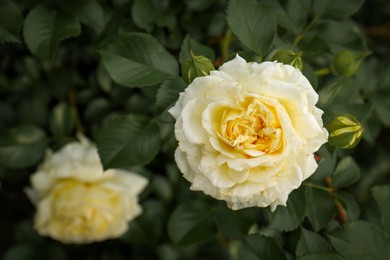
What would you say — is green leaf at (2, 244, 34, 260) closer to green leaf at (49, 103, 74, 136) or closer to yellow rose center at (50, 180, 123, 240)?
yellow rose center at (50, 180, 123, 240)

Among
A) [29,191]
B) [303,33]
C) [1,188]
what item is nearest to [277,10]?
[303,33]

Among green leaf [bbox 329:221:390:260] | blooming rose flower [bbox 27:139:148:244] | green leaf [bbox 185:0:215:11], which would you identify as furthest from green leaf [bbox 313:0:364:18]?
blooming rose flower [bbox 27:139:148:244]

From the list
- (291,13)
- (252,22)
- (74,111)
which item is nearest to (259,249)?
(252,22)

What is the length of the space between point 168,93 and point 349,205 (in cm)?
42

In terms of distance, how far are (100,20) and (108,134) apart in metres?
0.24

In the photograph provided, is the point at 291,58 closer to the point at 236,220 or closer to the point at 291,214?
the point at 291,214

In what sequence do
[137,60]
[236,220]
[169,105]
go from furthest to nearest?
1. [236,220]
2. [137,60]
3. [169,105]

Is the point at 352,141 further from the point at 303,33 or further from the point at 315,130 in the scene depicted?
the point at 303,33

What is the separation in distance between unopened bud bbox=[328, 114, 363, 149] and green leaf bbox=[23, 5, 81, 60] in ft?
1.76

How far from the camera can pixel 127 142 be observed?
986mm

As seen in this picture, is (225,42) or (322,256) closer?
(322,256)

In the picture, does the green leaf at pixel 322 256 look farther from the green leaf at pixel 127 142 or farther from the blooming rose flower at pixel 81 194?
the blooming rose flower at pixel 81 194

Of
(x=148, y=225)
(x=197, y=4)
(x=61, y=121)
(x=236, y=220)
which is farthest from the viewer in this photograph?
(x=148, y=225)

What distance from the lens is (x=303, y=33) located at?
1.08 metres
